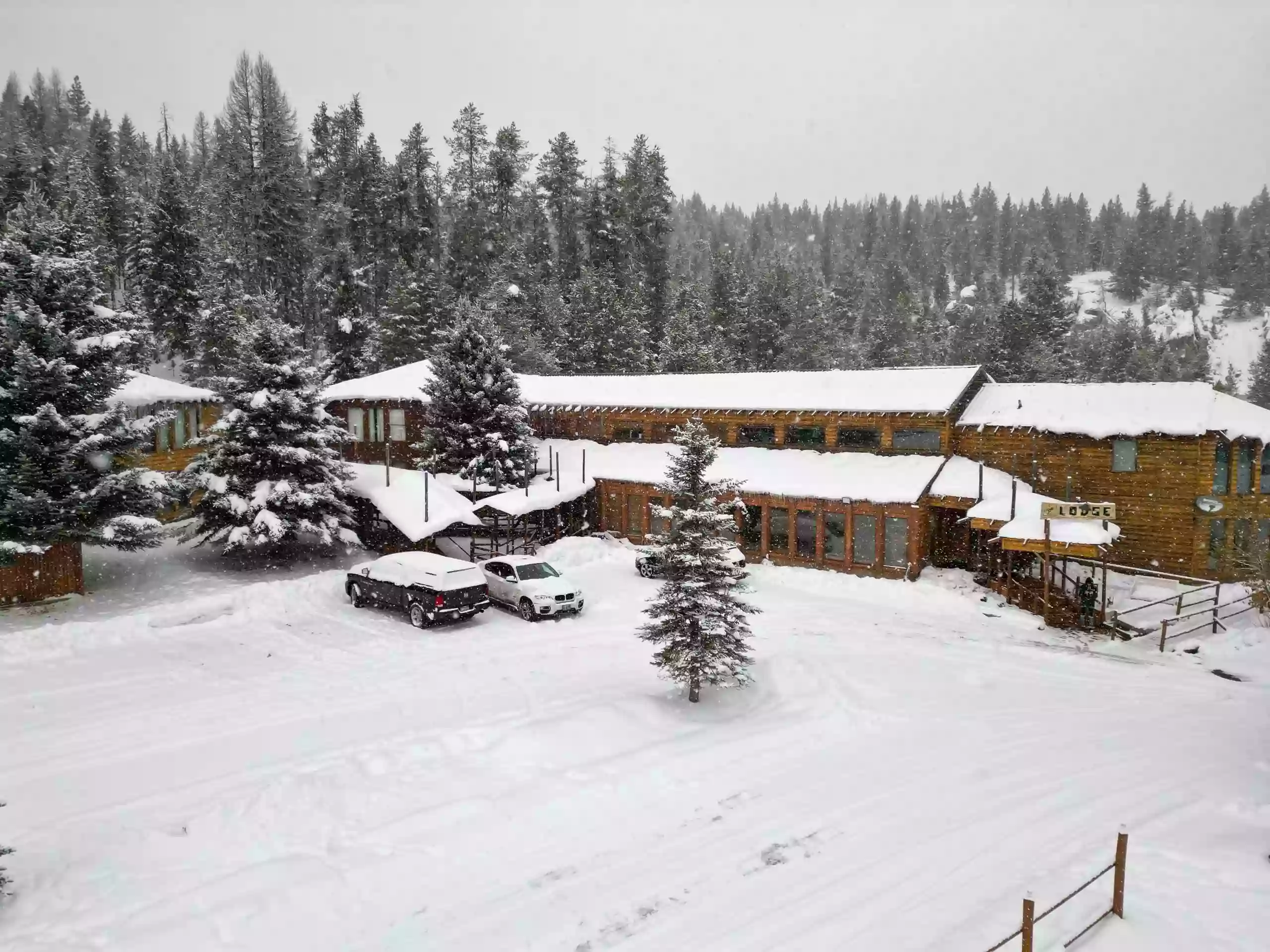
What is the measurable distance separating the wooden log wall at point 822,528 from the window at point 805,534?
4 cm

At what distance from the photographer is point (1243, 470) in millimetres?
23938

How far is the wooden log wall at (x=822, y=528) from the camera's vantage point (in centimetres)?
2477

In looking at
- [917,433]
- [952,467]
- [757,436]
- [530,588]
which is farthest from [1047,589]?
[530,588]

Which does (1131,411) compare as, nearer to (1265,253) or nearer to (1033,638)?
(1033,638)

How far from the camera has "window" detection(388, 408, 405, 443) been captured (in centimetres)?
3547

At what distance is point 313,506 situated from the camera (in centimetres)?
2469

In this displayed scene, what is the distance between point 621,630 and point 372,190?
53.4m

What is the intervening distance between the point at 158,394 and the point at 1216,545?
39520mm

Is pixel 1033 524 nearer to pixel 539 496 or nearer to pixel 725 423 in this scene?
pixel 725 423

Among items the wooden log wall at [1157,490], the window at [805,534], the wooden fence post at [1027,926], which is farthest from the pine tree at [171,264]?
the wooden fence post at [1027,926]

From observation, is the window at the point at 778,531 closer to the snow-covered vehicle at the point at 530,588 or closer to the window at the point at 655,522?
the window at the point at 655,522

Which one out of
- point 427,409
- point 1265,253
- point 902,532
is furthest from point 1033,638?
point 1265,253

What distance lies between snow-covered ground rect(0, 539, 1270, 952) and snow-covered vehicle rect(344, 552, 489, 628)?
0.64 meters

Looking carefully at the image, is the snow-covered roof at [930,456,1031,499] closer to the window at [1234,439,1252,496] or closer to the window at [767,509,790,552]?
the window at [767,509,790,552]
